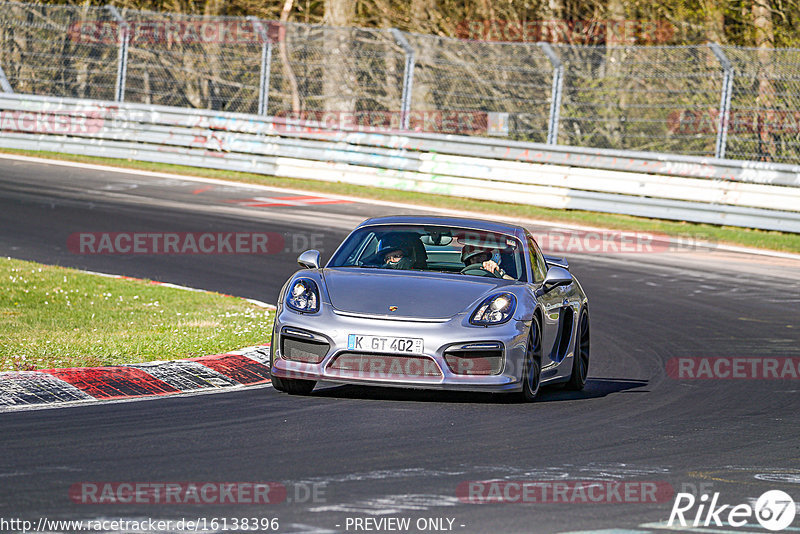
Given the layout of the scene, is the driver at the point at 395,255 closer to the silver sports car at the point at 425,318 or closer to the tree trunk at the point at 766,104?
the silver sports car at the point at 425,318

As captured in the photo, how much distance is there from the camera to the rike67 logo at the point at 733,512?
17.8 feet

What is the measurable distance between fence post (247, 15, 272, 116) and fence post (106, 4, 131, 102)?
2548 millimetres

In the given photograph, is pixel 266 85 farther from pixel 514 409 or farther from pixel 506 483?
pixel 506 483

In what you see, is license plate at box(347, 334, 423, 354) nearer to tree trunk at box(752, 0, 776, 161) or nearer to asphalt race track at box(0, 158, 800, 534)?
asphalt race track at box(0, 158, 800, 534)

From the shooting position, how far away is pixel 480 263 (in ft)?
30.2

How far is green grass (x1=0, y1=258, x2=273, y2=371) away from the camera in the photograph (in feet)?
30.6

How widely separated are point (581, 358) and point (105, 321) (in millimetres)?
4119

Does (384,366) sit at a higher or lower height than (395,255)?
lower

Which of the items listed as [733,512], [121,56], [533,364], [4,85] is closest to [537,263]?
[533,364]

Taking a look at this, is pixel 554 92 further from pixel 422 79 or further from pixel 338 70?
pixel 338 70

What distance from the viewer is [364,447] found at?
670 cm

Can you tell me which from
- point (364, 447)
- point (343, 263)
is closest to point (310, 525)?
point (364, 447)

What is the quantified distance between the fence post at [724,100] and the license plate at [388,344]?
14.3m

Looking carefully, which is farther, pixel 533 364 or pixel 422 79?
pixel 422 79
